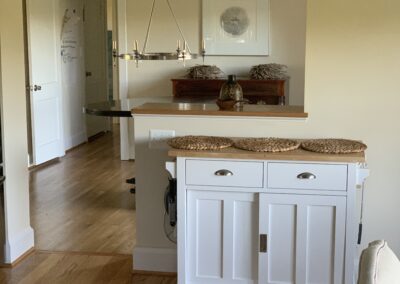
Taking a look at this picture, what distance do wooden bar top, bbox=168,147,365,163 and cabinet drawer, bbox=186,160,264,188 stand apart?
3 centimetres

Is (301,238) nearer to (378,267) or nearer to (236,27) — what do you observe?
(378,267)

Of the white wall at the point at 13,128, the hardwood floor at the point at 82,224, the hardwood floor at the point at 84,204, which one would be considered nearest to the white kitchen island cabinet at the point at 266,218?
the hardwood floor at the point at 82,224

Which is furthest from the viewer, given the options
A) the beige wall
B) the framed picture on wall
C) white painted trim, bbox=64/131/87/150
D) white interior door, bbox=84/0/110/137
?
white interior door, bbox=84/0/110/137

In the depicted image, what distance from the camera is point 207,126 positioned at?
11.5 ft

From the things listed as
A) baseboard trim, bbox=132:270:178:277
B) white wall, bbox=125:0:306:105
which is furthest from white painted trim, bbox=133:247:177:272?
white wall, bbox=125:0:306:105

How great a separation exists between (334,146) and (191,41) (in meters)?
3.96

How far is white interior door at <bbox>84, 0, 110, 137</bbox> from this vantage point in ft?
28.4

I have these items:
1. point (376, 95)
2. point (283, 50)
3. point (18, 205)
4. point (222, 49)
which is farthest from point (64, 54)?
point (376, 95)

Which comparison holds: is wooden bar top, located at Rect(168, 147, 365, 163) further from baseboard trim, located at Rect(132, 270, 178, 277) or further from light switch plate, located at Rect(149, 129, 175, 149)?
baseboard trim, located at Rect(132, 270, 178, 277)

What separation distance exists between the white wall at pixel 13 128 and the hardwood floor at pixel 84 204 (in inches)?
14.4

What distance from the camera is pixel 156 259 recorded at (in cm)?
370

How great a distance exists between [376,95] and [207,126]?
37.0 inches

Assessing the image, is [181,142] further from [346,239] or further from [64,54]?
[64,54]

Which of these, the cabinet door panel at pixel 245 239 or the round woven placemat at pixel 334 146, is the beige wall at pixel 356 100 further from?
the cabinet door panel at pixel 245 239
